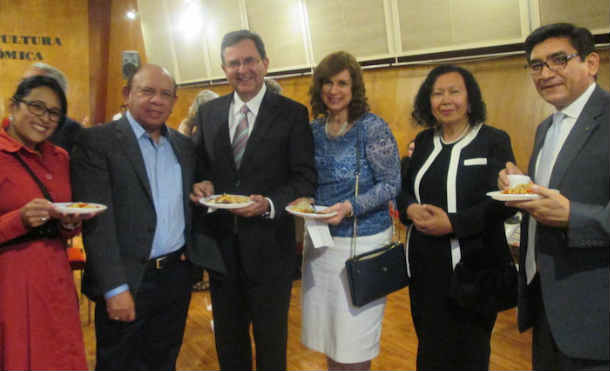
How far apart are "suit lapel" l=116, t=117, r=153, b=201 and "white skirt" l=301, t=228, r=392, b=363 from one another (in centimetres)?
97

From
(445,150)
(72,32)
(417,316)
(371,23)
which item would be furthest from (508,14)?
(72,32)

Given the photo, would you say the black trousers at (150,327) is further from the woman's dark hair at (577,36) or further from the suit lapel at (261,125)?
the woman's dark hair at (577,36)

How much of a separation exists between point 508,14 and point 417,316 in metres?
3.18

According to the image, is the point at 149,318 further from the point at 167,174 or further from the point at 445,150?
the point at 445,150

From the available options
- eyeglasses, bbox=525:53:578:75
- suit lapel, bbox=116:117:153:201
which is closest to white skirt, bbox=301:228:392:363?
suit lapel, bbox=116:117:153:201

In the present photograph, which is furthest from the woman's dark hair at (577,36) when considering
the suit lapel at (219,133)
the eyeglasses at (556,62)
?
the suit lapel at (219,133)

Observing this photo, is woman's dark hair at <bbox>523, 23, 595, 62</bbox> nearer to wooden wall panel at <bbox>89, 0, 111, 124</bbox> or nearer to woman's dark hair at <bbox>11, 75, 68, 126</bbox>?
woman's dark hair at <bbox>11, 75, 68, 126</bbox>

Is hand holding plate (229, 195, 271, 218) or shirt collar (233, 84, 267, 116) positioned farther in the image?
shirt collar (233, 84, 267, 116)

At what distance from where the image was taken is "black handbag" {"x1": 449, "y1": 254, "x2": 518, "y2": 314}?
5.96 feet

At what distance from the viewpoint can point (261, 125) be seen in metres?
2.11

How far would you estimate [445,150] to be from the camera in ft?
6.59

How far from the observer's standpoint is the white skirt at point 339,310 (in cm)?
218

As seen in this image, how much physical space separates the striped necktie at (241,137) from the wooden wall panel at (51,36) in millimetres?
8757

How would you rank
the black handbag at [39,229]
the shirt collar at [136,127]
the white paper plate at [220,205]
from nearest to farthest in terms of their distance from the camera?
the black handbag at [39,229]
the white paper plate at [220,205]
the shirt collar at [136,127]
